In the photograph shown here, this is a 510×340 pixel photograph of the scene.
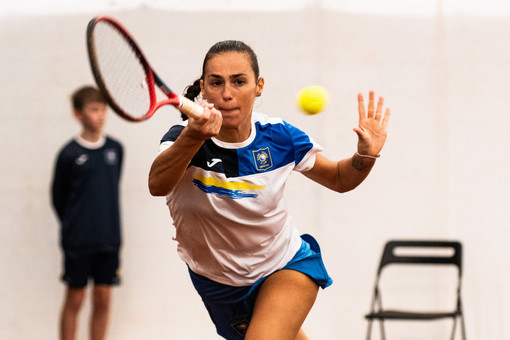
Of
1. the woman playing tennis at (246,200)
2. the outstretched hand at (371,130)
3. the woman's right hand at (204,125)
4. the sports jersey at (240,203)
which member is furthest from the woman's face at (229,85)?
the outstretched hand at (371,130)

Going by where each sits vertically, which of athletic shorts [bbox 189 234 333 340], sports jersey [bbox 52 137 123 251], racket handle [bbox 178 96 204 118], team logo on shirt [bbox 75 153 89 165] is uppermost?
racket handle [bbox 178 96 204 118]

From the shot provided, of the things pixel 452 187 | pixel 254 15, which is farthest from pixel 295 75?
pixel 452 187

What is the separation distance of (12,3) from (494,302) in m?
4.15

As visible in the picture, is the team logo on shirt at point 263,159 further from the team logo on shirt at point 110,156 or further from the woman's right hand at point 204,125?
the team logo on shirt at point 110,156

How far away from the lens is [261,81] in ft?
9.80

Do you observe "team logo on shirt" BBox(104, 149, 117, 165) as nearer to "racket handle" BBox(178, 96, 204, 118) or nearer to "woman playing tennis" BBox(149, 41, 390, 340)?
"woman playing tennis" BBox(149, 41, 390, 340)

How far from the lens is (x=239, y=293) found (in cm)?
301

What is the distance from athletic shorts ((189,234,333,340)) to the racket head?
2.51 ft

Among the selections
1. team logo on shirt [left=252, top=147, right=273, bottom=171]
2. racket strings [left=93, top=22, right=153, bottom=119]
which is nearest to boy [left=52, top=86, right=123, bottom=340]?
racket strings [left=93, top=22, right=153, bottom=119]

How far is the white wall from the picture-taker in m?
5.68

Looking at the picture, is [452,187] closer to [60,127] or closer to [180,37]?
[180,37]

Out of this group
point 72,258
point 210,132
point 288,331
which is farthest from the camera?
point 72,258

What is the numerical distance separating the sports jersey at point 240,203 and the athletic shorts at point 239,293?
32 millimetres

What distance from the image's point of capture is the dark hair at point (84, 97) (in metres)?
5.14
